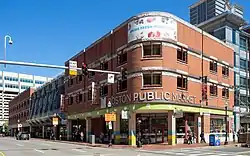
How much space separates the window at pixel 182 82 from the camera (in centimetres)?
4356

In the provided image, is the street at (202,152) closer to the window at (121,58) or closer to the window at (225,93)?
the window at (121,58)

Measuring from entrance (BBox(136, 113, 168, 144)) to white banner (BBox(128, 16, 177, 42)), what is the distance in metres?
9.19

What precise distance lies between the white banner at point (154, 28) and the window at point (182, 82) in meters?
4.76

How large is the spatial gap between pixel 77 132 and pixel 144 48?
2718 cm

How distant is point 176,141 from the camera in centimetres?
4325

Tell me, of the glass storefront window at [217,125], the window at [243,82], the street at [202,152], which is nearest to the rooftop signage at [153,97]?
the street at [202,152]

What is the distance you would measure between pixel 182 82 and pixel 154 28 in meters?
7.38

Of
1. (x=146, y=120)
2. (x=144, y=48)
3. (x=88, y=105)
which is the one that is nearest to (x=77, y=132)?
(x=88, y=105)

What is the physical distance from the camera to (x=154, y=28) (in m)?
41.3

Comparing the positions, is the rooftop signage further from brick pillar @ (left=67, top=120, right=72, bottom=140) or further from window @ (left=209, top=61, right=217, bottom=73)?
brick pillar @ (left=67, top=120, right=72, bottom=140)

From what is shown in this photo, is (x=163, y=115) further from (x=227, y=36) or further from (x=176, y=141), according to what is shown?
(x=227, y=36)

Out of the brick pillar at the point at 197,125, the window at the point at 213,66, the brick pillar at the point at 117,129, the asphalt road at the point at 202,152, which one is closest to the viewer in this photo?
the asphalt road at the point at 202,152

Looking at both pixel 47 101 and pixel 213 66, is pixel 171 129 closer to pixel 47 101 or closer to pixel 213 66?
pixel 213 66

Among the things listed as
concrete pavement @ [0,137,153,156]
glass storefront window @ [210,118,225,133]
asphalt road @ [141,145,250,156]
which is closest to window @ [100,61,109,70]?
concrete pavement @ [0,137,153,156]
